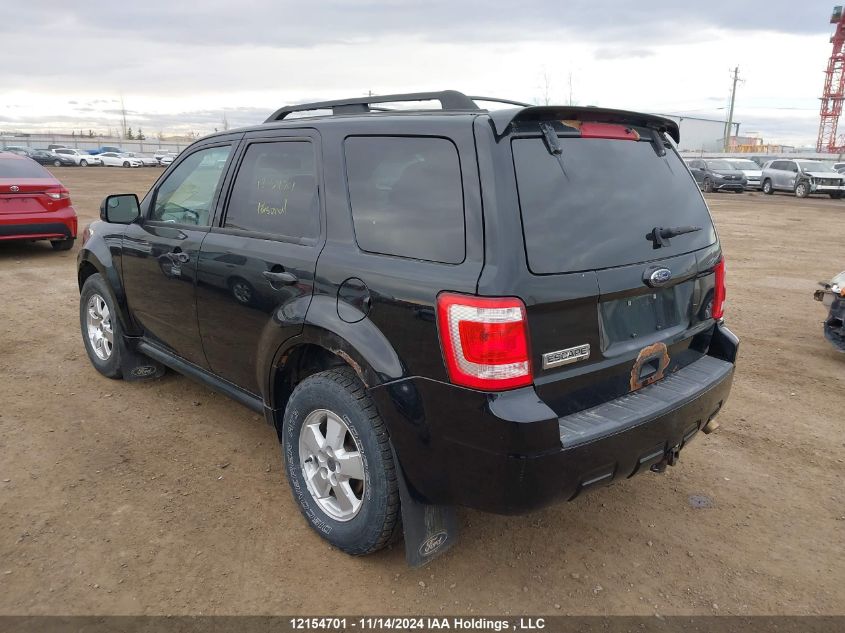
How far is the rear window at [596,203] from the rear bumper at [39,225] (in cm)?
908

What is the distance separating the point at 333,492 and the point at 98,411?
220 cm

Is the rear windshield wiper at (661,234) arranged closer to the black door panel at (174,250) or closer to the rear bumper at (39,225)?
the black door panel at (174,250)

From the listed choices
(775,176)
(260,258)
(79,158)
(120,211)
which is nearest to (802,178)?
(775,176)

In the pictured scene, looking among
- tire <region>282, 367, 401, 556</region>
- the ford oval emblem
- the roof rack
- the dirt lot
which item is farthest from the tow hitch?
the roof rack

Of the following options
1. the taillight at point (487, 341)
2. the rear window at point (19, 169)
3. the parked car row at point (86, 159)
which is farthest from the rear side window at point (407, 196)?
the parked car row at point (86, 159)

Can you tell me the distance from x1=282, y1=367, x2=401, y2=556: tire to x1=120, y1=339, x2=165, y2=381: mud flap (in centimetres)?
209

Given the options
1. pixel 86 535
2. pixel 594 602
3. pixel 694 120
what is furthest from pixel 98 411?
pixel 694 120

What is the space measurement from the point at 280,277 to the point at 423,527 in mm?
1243

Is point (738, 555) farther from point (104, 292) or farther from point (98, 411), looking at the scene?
point (104, 292)

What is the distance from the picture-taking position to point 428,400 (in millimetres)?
2340

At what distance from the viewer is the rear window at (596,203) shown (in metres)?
2.36

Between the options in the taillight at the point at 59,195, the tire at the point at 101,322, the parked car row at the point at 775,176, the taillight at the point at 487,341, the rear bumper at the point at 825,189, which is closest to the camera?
the taillight at the point at 487,341

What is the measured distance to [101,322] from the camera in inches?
190
